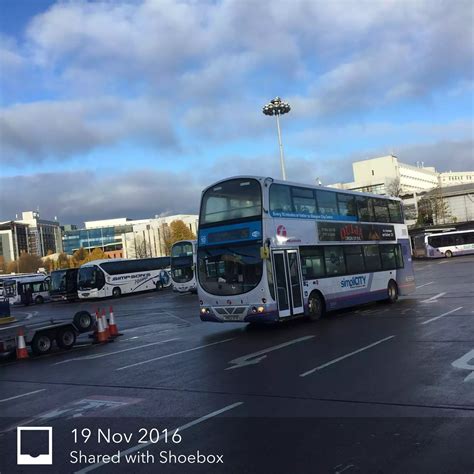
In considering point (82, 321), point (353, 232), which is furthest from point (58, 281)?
point (353, 232)

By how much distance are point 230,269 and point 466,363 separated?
25.3 feet

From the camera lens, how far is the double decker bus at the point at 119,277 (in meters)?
43.8

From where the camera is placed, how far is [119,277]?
45.2 meters

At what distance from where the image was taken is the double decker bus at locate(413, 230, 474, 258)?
5772 cm

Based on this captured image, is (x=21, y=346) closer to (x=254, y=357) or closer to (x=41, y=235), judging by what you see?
(x=254, y=357)

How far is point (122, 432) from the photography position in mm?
6543

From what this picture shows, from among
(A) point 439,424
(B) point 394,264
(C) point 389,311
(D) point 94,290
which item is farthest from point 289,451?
(D) point 94,290

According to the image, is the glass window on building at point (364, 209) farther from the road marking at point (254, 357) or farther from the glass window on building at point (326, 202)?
the road marking at point (254, 357)

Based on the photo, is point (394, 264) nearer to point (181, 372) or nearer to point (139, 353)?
point (139, 353)

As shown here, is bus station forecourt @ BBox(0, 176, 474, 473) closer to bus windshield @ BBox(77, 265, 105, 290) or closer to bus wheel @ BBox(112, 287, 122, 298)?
bus windshield @ BBox(77, 265, 105, 290)

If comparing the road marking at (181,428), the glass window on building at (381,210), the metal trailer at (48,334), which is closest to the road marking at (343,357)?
the road marking at (181,428)

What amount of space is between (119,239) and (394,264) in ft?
446

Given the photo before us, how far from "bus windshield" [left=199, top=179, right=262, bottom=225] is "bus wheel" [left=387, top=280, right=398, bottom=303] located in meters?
7.79

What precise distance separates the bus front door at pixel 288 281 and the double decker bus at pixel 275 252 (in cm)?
3
